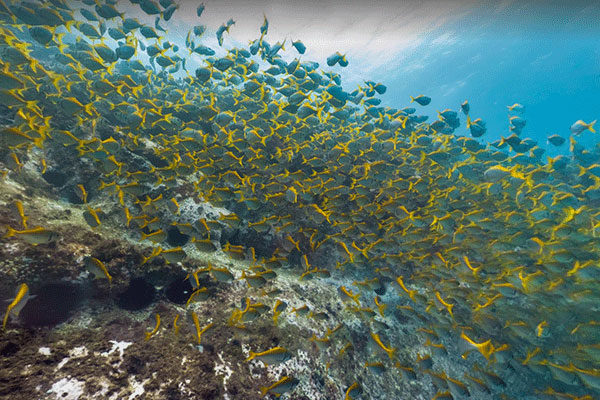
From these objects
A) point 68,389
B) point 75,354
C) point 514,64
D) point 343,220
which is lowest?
point 68,389

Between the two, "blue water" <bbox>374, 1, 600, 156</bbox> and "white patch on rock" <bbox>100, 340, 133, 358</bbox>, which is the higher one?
"blue water" <bbox>374, 1, 600, 156</bbox>

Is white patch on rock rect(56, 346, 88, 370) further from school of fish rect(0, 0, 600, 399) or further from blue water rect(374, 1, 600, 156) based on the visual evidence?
blue water rect(374, 1, 600, 156)

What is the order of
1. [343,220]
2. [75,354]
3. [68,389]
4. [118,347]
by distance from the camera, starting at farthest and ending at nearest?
[343,220] → [118,347] → [75,354] → [68,389]

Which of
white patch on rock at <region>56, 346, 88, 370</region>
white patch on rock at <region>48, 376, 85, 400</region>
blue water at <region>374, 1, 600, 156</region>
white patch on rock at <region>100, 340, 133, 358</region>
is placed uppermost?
blue water at <region>374, 1, 600, 156</region>

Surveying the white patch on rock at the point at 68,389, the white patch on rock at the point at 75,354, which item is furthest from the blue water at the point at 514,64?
the white patch on rock at the point at 68,389

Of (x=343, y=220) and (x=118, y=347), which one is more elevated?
(x=343, y=220)

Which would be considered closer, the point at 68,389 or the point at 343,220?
the point at 68,389

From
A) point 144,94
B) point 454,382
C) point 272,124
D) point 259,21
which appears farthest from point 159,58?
point 259,21

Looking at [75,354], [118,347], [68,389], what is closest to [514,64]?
[118,347]

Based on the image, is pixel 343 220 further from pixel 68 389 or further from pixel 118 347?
pixel 68 389

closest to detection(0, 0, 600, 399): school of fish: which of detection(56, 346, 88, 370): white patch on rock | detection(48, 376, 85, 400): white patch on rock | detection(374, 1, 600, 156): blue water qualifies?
detection(56, 346, 88, 370): white patch on rock

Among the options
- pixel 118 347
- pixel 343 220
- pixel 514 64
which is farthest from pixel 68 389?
pixel 514 64

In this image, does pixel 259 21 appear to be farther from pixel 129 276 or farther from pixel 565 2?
pixel 129 276

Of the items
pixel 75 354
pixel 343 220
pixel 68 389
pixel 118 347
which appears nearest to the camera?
pixel 68 389
